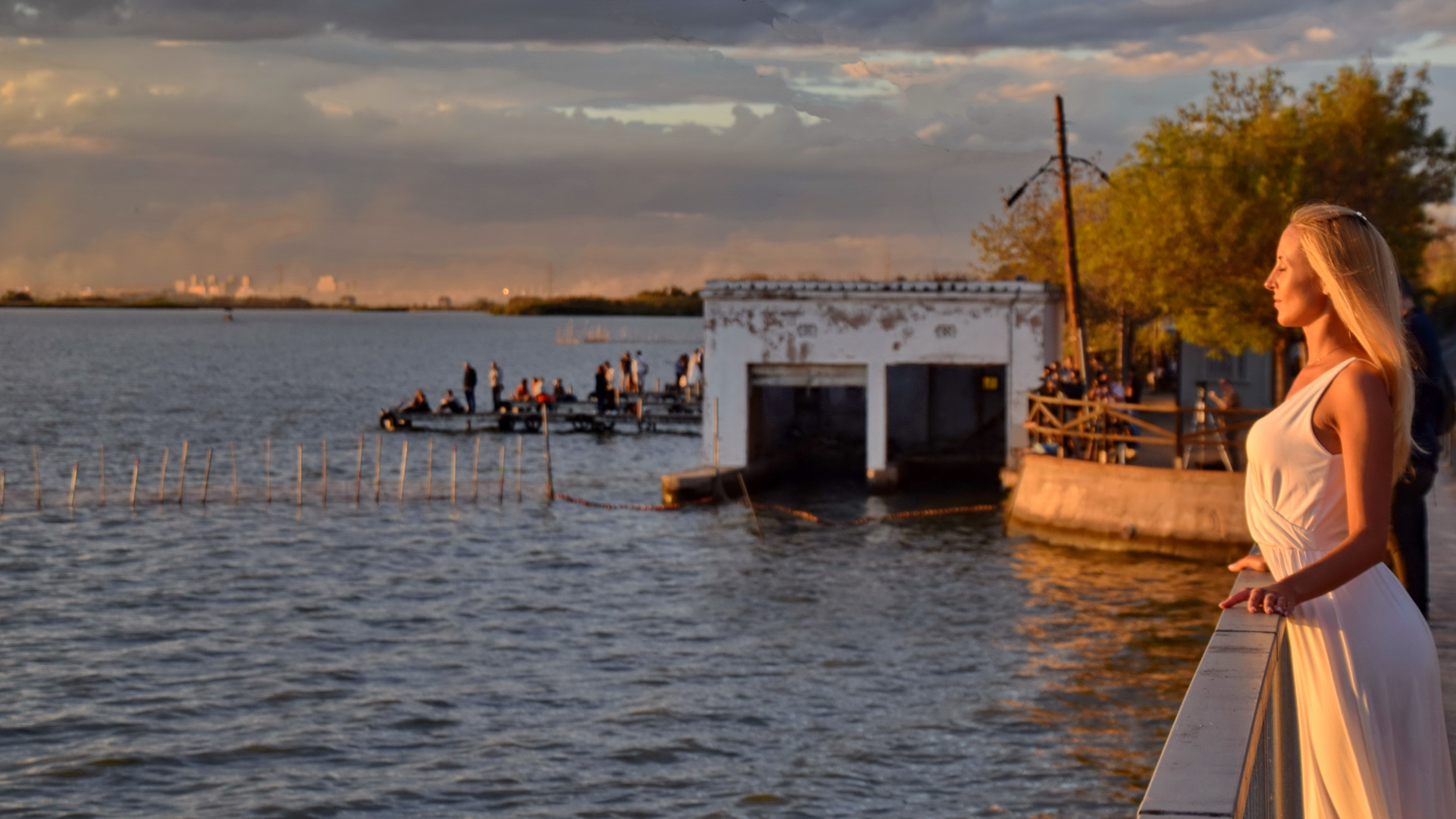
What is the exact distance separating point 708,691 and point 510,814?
5.34 metres

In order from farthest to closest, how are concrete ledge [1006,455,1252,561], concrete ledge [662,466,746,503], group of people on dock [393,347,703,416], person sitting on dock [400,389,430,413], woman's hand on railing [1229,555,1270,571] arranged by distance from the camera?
1. person sitting on dock [400,389,430,413]
2. group of people on dock [393,347,703,416]
3. concrete ledge [662,466,746,503]
4. concrete ledge [1006,455,1252,561]
5. woman's hand on railing [1229,555,1270,571]

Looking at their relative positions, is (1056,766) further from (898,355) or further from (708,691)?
(898,355)

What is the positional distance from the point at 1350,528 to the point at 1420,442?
393 cm

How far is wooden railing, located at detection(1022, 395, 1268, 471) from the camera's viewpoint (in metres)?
26.4

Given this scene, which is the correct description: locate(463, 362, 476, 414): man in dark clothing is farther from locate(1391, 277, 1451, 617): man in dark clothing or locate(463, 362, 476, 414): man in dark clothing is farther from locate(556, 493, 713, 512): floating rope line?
locate(1391, 277, 1451, 617): man in dark clothing

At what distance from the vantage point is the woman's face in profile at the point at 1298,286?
12.1 feet

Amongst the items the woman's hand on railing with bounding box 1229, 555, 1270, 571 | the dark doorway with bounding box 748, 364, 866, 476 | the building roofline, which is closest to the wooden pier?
the dark doorway with bounding box 748, 364, 866, 476

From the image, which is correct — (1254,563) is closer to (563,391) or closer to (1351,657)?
(1351,657)

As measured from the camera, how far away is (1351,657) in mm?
3615

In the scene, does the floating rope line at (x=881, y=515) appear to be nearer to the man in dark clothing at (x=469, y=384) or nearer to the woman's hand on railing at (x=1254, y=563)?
the man in dark clothing at (x=469, y=384)

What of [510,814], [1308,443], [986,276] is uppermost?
[986,276]

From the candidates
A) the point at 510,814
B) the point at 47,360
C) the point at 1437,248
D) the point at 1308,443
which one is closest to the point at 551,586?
the point at 510,814

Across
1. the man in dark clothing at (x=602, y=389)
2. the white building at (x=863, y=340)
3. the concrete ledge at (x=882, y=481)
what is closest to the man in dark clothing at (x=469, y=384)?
the man in dark clothing at (x=602, y=389)

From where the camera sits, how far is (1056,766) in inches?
645
